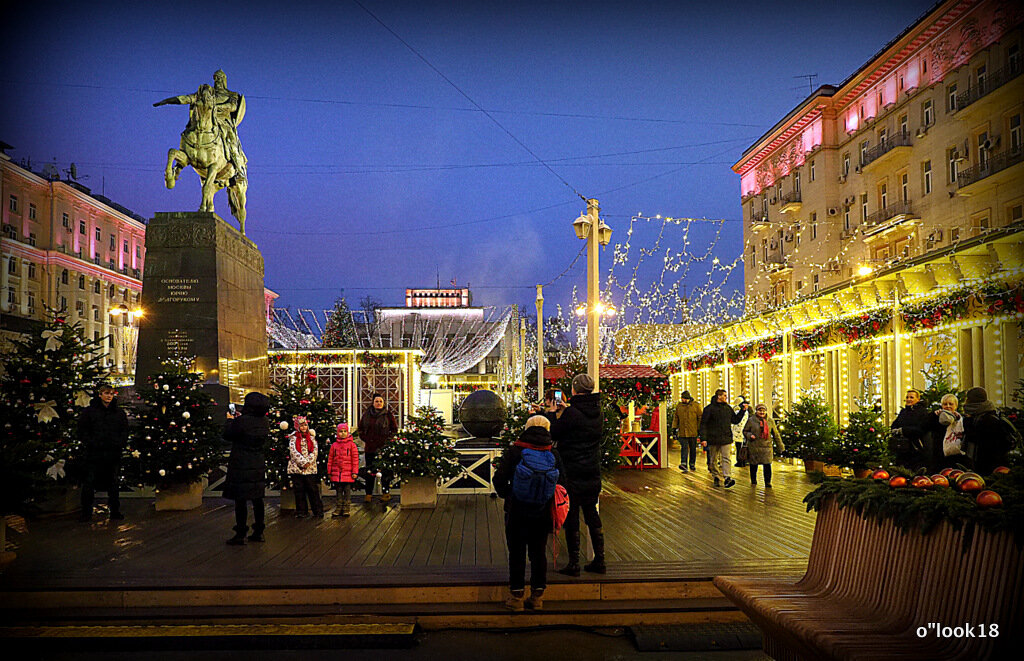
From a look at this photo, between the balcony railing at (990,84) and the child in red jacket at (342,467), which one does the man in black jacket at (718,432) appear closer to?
the child in red jacket at (342,467)

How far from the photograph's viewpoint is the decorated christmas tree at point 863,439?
1322 centimetres

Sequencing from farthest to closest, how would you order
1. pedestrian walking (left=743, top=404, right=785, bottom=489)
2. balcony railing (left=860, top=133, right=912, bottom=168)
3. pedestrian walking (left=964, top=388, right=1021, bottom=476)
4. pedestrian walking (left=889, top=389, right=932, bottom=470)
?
balcony railing (left=860, top=133, right=912, bottom=168) → pedestrian walking (left=743, top=404, right=785, bottom=489) → pedestrian walking (left=889, top=389, right=932, bottom=470) → pedestrian walking (left=964, top=388, right=1021, bottom=476)

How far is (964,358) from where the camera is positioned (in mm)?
13414

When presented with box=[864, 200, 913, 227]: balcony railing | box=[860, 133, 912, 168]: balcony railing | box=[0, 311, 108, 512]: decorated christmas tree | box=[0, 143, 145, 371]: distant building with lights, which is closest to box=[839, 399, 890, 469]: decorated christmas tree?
box=[0, 311, 108, 512]: decorated christmas tree

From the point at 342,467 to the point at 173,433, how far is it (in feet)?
7.89

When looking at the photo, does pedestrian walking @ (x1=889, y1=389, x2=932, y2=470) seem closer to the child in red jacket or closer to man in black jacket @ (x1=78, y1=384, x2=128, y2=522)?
the child in red jacket

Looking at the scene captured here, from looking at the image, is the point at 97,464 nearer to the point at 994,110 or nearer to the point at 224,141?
the point at 224,141

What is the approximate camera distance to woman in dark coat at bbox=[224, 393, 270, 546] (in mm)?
8398

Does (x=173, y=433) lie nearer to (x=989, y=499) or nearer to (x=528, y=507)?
(x=528, y=507)

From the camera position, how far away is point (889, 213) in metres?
28.9

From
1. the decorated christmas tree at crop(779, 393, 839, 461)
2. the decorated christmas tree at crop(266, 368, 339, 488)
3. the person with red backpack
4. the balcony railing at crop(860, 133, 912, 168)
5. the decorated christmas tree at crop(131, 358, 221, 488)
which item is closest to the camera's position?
the person with red backpack

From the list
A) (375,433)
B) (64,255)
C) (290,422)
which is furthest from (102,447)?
(64,255)

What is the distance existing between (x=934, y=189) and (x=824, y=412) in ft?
48.5

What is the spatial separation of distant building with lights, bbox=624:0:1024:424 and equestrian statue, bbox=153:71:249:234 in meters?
12.7
